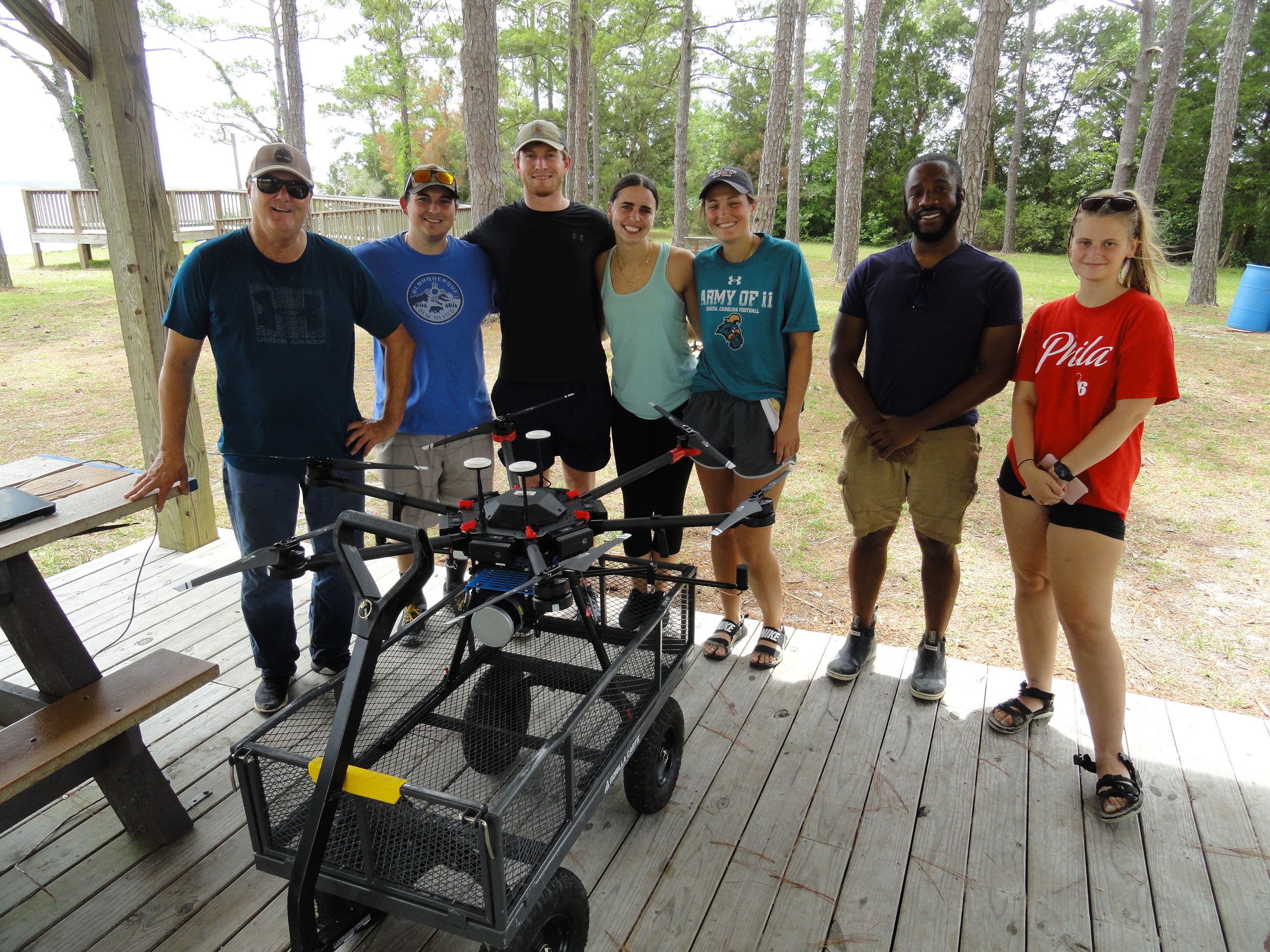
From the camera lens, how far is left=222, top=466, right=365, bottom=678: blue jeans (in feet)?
8.52

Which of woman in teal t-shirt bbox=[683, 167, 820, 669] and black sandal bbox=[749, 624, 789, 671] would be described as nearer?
woman in teal t-shirt bbox=[683, 167, 820, 669]

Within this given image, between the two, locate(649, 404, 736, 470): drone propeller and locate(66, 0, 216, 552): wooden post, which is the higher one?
locate(66, 0, 216, 552): wooden post


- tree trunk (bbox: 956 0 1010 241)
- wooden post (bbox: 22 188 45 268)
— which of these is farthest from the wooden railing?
tree trunk (bbox: 956 0 1010 241)

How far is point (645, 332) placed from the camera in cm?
292

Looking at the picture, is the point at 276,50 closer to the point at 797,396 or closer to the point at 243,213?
the point at 243,213

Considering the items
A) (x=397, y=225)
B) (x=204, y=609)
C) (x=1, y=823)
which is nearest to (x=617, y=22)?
(x=397, y=225)

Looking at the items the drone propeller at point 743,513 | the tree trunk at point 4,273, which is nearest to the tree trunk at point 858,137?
the drone propeller at point 743,513

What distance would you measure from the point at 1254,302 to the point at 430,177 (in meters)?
13.1

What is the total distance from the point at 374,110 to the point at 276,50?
7759 mm

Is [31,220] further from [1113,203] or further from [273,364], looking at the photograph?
[1113,203]

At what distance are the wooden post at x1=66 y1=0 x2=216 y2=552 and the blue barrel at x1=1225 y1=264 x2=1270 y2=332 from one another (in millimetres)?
13664

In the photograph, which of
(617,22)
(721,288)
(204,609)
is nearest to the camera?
(721,288)

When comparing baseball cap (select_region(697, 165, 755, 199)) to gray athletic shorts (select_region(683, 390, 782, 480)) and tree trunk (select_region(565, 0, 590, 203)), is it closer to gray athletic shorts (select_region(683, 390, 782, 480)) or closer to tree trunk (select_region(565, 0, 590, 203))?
gray athletic shorts (select_region(683, 390, 782, 480))

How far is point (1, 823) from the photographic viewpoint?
1919 millimetres
